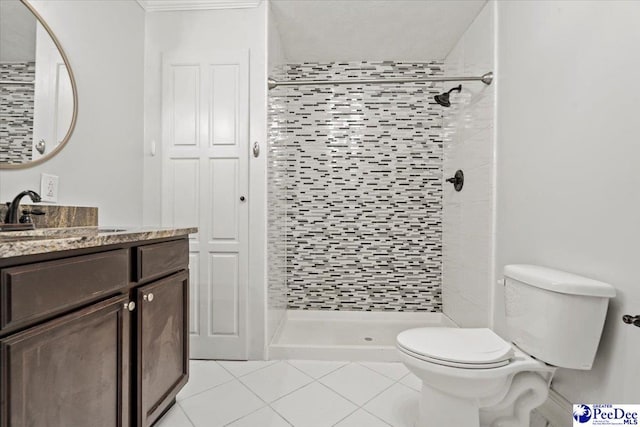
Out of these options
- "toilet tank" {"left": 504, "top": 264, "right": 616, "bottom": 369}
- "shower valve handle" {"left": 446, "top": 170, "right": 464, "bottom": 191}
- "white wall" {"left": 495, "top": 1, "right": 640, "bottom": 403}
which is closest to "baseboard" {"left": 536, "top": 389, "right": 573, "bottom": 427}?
Answer: "white wall" {"left": 495, "top": 1, "right": 640, "bottom": 403}

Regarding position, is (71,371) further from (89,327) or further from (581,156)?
(581,156)

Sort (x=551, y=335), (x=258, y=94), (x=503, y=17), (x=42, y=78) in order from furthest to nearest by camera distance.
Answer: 1. (x=258, y=94)
2. (x=503, y=17)
3. (x=42, y=78)
4. (x=551, y=335)

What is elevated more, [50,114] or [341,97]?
[341,97]

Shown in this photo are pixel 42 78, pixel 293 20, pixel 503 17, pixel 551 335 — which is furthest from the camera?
pixel 293 20

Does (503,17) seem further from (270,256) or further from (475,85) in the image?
(270,256)

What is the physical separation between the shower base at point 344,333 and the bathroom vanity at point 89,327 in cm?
92

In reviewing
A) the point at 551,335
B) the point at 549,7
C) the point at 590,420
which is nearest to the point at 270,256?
the point at 551,335

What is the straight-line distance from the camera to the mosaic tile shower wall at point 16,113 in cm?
129

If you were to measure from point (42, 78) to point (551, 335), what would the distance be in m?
2.38

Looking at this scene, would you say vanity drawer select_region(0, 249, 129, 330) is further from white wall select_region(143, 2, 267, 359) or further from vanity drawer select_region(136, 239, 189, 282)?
white wall select_region(143, 2, 267, 359)

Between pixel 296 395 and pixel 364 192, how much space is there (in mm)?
1774

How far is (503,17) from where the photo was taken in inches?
76.5

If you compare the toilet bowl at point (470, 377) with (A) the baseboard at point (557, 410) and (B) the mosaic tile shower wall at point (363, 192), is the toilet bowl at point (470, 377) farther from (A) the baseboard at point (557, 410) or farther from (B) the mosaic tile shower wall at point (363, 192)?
(B) the mosaic tile shower wall at point (363, 192)

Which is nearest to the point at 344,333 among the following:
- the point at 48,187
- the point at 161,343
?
the point at 161,343
